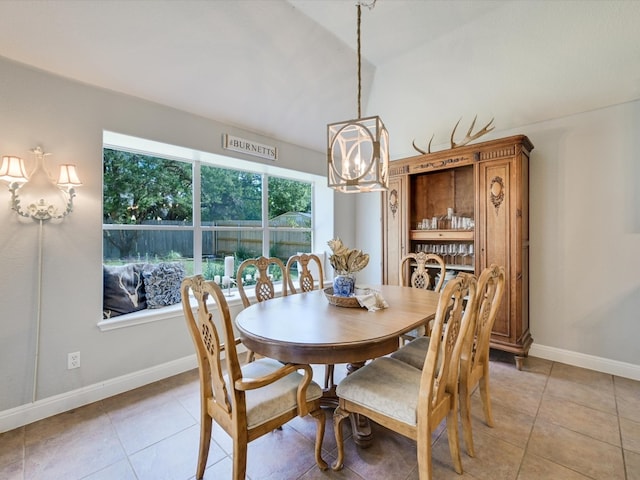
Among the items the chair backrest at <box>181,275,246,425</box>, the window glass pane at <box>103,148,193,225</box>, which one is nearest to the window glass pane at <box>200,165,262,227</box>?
the window glass pane at <box>103,148,193,225</box>

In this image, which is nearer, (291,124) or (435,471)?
(435,471)

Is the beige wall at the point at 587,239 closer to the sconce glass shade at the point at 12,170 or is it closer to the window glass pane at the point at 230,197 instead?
the window glass pane at the point at 230,197

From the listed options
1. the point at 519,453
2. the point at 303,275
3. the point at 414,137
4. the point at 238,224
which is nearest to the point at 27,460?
the point at 303,275

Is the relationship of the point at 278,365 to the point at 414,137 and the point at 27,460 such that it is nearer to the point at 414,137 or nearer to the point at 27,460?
the point at 27,460

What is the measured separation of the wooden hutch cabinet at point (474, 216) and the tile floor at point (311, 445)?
0.79m

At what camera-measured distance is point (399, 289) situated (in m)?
2.71

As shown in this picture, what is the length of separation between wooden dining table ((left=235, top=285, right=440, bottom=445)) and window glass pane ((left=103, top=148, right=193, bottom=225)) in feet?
5.62

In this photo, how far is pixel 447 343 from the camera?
1405 millimetres

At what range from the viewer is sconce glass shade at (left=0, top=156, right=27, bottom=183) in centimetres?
190

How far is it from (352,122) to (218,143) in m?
1.81

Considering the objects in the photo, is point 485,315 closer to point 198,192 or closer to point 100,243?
point 100,243

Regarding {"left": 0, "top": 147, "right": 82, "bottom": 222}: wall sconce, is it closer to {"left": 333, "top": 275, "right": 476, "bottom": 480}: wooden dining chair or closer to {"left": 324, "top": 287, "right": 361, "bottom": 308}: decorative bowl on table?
{"left": 324, "top": 287, "right": 361, "bottom": 308}: decorative bowl on table

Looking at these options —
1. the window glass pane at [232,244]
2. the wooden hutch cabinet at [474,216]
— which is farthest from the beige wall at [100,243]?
the window glass pane at [232,244]

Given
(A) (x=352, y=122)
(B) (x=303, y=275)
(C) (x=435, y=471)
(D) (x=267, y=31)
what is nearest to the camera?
(C) (x=435, y=471)
